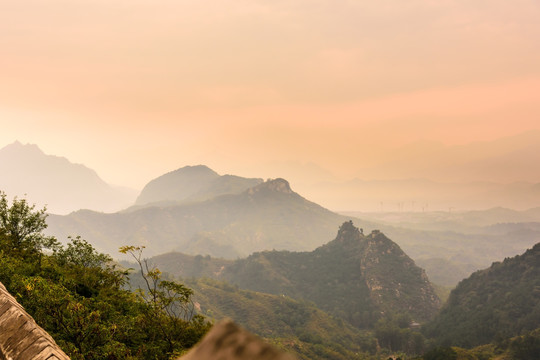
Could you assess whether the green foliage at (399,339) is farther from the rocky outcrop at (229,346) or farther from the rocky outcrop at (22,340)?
the rocky outcrop at (229,346)

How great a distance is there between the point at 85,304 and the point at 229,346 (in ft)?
95.2

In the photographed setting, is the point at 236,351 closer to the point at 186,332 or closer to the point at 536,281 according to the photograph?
the point at 186,332

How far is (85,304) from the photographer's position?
25.8 metres

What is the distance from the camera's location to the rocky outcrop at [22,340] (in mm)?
11312

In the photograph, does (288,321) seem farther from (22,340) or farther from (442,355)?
(22,340)

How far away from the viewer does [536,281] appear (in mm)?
176000

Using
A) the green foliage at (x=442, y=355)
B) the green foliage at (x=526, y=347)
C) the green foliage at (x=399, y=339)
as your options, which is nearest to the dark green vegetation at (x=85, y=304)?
the green foliage at (x=442, y=355)

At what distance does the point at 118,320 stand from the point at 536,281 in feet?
721

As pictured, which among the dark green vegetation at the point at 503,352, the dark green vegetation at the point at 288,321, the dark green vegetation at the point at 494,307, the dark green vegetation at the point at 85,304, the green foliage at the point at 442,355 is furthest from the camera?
the dark green vegetation at the point at 494,307

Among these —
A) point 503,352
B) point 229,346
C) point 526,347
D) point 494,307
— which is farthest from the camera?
point 494,307

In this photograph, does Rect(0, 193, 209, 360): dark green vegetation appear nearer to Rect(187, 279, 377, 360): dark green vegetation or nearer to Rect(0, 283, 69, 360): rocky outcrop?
Rect(0, 283, 69, 360): rocky outcrop

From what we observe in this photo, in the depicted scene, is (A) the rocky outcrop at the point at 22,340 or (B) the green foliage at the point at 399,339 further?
(B) the green foliage at the point at 399,339

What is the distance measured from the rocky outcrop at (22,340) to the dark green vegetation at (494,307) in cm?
17275

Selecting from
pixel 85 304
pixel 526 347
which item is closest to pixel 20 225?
pixel 85 304
